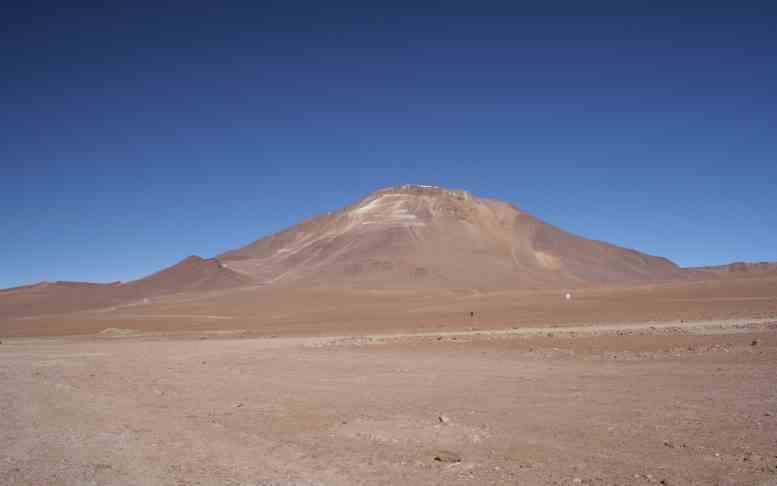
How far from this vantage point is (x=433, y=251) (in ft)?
404

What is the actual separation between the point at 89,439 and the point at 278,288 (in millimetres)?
84704

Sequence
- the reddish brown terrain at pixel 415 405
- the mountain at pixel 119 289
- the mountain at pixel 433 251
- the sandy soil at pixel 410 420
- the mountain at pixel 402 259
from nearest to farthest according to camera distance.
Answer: the sandy soil at pixel 410 420 < the reddish brown terrain at pixel 415 405 < the mountain at pixel 119 289 < the mountain at pixel 402 259 < the mountain at pixel 433 251

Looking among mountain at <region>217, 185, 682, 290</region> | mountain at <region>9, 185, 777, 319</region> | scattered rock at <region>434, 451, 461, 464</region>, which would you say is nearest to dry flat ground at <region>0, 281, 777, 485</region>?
scattered rock at <region>434, 451, 461, 464</region>

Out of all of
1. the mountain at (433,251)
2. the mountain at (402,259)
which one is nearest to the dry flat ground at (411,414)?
the mountain at (402,259)

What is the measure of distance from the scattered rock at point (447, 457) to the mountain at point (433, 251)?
300ft

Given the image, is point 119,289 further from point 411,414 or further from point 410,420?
point 410,420

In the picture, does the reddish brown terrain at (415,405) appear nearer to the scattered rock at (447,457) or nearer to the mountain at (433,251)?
the scattered rock at (447,457)

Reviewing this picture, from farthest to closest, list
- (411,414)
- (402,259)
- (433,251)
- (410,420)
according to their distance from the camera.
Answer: (433,251) < (402,259) < (411,414) < (410,420)

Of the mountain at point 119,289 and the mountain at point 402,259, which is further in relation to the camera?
the mountain at point 402,259

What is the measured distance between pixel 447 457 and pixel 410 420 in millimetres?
2303

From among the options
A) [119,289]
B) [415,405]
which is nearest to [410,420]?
[415,405]

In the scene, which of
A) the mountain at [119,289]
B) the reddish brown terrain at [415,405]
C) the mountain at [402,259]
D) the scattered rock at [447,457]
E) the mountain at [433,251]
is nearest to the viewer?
the reddish brown terrain at [415,405]

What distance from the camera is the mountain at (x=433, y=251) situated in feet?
360

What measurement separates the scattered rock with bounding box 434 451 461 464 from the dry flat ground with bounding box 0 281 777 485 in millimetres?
28
